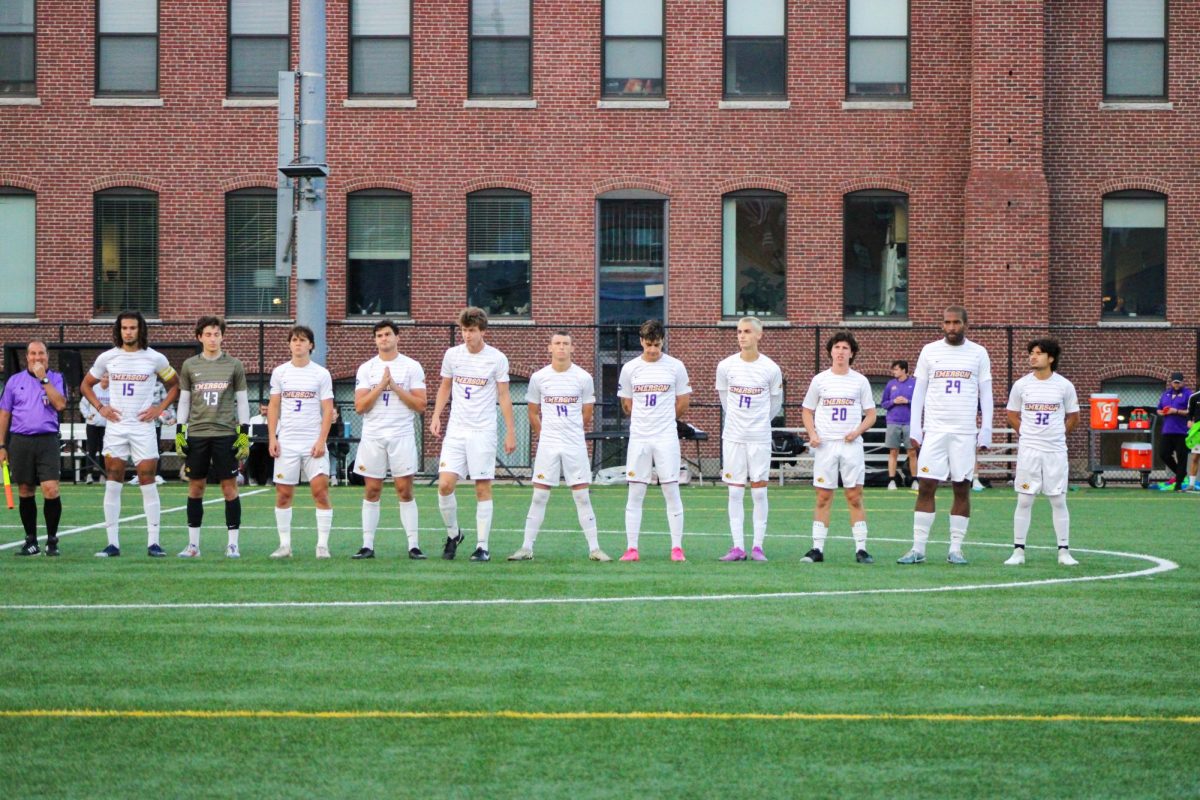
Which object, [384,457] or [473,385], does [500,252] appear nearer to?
[384,457]

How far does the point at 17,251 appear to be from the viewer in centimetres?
3212

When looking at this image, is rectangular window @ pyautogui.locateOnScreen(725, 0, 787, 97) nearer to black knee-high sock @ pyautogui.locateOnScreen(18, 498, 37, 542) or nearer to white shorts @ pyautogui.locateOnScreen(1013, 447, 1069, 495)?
white shorts @ pyautogui.locateOnScreen(1013, 447, 1069, 495)

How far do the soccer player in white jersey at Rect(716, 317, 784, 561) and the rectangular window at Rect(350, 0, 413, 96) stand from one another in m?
18.5

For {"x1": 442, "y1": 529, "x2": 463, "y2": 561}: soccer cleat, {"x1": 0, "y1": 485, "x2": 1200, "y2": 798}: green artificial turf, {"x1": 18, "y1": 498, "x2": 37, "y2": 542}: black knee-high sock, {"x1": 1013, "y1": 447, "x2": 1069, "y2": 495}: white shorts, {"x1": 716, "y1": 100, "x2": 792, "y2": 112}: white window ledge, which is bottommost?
{"x1": 0, "y1": 485, "x2": 1200, "y2": 798}: green artificial turf

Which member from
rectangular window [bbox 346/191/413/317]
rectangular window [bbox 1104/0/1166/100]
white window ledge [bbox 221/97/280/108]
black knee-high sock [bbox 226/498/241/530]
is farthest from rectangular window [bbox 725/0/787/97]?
black knee-high sock [bbox 226/498/241/530]

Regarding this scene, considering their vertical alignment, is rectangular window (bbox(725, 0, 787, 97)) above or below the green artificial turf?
above

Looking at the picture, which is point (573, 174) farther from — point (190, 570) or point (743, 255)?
point (190, 570)

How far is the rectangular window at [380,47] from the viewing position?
104ft

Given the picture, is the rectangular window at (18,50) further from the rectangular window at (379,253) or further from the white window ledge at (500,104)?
the white window ledge at (500,104)

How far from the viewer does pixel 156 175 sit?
3177 cm

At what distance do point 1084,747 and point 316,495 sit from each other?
9.02 m

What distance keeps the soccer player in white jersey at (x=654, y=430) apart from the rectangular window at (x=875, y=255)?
17803 millimetres

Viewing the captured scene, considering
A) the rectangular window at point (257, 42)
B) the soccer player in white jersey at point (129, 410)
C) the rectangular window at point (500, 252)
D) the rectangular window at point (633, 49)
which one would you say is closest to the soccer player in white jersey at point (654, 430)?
the soccer player in white jersey at point (129, 410)

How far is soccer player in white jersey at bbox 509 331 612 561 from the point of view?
1453 centimetres
